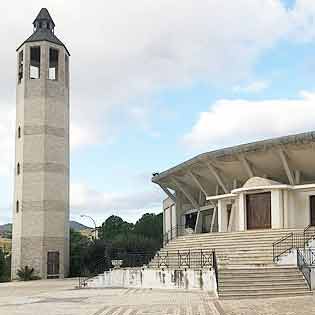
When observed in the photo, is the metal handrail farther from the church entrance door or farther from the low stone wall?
the church entrance door

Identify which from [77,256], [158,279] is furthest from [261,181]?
[77,256]

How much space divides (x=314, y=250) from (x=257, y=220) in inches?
334

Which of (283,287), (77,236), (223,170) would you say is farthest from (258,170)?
(77,236)

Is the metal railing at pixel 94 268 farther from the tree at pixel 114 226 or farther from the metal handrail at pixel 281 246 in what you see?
the tree at pixel 114 226

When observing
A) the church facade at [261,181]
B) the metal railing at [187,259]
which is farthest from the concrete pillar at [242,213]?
the metal railing at [187,259]

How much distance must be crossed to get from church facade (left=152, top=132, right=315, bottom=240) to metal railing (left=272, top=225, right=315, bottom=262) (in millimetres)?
3593

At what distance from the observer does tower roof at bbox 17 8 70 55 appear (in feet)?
171

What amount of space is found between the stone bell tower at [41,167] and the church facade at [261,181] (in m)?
10.6

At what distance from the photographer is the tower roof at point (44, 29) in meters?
52.1

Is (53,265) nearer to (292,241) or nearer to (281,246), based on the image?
(292,241)

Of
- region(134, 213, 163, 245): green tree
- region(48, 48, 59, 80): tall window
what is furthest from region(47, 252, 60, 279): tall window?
region(134, 213, 163, 245): green tree

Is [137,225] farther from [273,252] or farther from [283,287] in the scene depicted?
[283,287]

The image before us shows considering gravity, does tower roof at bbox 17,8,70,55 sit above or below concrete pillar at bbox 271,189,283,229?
above

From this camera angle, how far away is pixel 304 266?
26203mm
